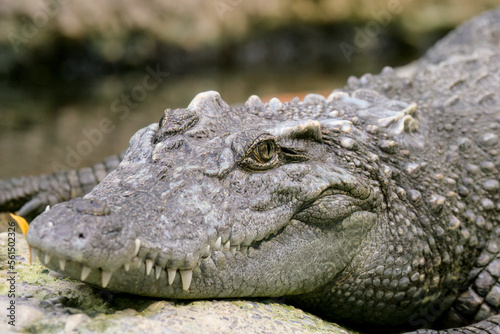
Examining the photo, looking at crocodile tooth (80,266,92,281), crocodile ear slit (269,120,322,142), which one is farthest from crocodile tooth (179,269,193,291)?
crocodile ear slit (269,120,322,142)

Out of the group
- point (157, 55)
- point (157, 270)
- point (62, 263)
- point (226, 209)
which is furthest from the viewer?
point (157, 55)

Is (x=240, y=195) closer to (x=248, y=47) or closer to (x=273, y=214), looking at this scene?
(x=273, y=214)

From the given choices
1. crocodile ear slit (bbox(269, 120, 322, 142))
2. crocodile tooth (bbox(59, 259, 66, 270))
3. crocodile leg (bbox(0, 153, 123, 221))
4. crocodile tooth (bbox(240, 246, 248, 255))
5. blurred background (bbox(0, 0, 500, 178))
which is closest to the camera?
crocodile tooth (bbox(59, 259, 66, 270))

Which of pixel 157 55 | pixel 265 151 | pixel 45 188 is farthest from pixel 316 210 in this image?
pixel 157 55

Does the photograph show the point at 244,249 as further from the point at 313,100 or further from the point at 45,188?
the point at 45,188

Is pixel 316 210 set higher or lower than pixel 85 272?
higher

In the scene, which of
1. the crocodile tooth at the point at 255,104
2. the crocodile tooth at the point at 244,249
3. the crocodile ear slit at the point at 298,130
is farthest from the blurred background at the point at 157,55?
the crocodile tooth at the point at 244,249

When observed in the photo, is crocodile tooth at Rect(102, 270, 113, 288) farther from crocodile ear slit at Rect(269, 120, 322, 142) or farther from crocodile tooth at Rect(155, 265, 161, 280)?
crocodile ear slit at Rect(269, 120, 322, 142)
